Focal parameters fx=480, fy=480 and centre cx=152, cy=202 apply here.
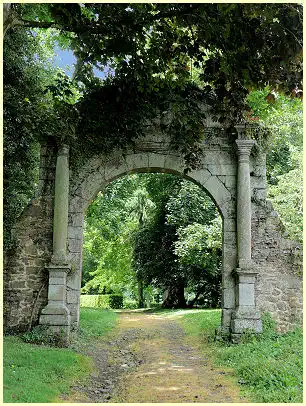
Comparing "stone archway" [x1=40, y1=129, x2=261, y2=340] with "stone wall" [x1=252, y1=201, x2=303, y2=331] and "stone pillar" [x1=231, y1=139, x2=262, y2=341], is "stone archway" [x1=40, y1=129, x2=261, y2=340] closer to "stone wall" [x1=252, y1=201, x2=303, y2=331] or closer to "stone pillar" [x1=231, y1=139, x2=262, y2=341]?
"stone pillar" [x1=231, y1=139, x2=262, y2=341]

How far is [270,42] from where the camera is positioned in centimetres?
691

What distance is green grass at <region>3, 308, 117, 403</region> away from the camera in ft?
19.1

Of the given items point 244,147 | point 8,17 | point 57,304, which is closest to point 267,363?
point 57,304

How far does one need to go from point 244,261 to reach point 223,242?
650 millimetres

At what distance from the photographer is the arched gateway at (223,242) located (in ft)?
32.9

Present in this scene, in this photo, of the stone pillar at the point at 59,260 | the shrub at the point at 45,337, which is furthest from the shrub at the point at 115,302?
the shrub at the point at 45,337

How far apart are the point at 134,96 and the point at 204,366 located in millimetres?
5565

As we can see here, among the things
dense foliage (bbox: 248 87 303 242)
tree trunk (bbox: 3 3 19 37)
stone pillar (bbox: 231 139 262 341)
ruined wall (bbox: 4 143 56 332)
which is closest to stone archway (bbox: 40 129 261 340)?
stone pillar (bbox: 231 139 262 341)

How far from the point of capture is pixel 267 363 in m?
7.30

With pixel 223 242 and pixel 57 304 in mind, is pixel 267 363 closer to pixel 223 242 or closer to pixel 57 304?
pixel 223 242

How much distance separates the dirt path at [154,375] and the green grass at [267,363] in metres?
0.23

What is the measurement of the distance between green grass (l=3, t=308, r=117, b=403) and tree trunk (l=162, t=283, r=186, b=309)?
38.0ft

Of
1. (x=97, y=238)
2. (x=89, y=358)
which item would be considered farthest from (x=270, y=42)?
(x=97, y=238)

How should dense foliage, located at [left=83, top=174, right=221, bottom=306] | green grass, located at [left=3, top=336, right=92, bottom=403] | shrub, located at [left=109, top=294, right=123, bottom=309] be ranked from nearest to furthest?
green grass, located at [left=3, top=336, right=92, bottom=403] < dense foliage, located at [left=83, top=174, right=221, bottom=306] < shrub, located at [left=109, top=294, right=123, bottom=309]
